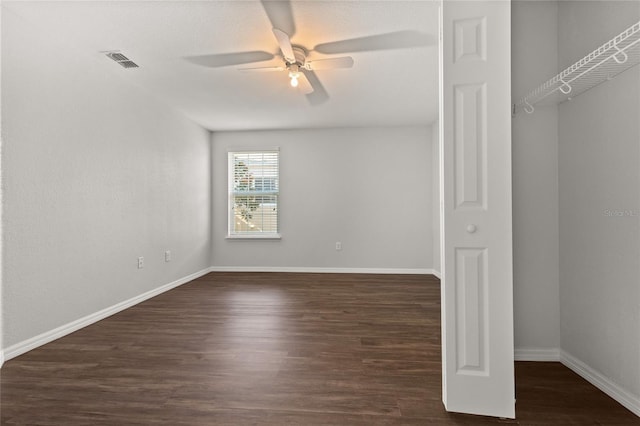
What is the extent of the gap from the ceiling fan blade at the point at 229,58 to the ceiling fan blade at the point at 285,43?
363 mm

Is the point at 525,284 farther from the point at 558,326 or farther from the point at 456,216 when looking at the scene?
the point at 456,216

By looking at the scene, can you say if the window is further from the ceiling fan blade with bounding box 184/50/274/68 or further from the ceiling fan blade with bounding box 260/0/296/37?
the ceiling fan blade with bounding box 260/0/296/37

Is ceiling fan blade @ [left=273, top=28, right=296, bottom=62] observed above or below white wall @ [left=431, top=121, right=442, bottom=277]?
above

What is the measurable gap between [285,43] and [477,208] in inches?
70.6

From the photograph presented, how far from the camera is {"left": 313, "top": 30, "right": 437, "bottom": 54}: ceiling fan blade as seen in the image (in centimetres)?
258

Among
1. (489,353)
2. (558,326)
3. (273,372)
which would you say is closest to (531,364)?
(558,326)

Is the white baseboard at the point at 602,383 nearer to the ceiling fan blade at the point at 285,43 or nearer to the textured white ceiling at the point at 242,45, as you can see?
the textured white ceiling at the point at 242,45

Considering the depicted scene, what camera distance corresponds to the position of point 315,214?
18.1 feet

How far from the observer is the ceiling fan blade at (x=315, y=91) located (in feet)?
10.8

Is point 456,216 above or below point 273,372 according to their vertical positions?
above

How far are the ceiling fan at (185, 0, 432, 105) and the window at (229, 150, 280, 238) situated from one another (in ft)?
8.57

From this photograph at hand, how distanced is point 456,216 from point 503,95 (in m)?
0.63

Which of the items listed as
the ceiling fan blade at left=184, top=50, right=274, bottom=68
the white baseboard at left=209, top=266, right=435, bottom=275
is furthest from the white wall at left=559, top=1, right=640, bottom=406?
the white baseboard at left=209, top=266, right=435, bottom=275

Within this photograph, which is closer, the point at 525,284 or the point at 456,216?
the point at 456,216
